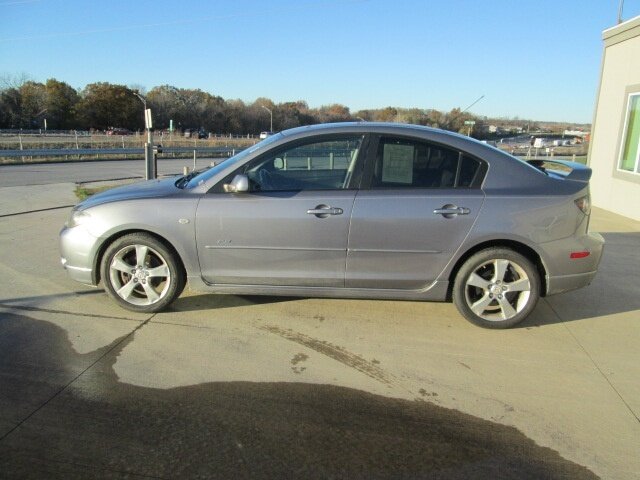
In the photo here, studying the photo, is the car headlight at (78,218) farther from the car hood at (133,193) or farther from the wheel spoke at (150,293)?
the wheel spoke at (150,293)

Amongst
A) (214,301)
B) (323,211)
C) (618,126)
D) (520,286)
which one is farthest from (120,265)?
(618,126)

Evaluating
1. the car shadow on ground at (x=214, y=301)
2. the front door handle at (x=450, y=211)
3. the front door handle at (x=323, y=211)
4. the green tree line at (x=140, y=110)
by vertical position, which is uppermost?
the green tree line at (x=140, y=110)

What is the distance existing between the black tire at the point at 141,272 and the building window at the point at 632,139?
9615 millimetres

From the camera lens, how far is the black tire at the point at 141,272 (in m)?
4.22

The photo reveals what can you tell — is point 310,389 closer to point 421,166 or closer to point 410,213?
point 410,213

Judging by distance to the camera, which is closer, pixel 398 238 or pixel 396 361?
pixel 396 361

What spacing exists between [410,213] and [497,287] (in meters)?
1.01

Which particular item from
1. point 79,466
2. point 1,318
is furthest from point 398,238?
point 1,318

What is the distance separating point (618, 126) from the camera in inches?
415

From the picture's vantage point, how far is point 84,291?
192 inches

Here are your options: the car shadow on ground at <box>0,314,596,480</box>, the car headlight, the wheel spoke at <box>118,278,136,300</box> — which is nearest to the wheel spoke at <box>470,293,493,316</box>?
the car shadow on ground at <box>0,314,596,480</box>

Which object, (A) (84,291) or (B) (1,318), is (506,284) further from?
(B) (1,318)

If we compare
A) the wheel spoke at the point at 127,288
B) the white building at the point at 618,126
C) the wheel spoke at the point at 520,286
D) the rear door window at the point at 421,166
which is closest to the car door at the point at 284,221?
the rear door window at the point at 421,166

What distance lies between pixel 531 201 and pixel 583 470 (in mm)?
2192
